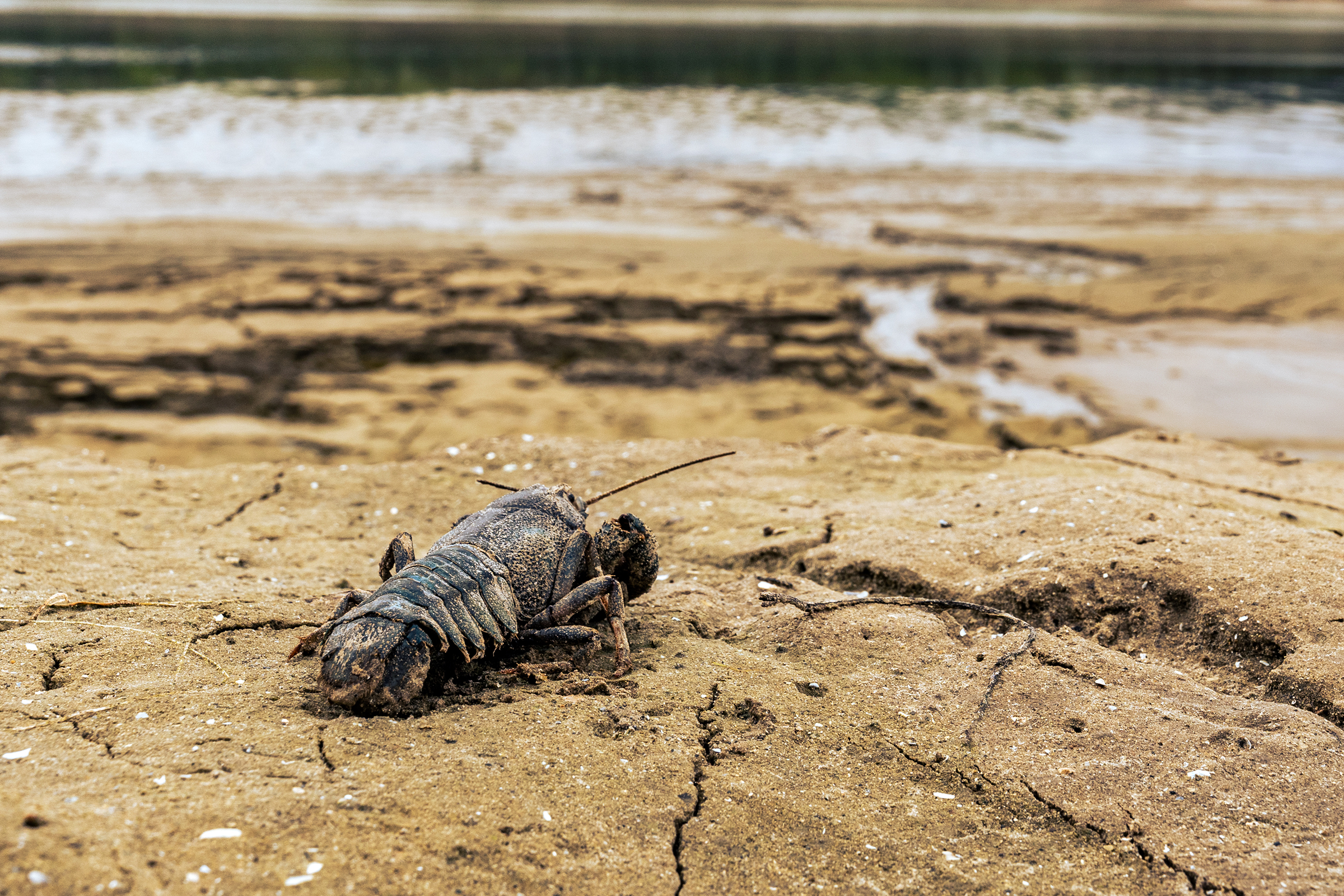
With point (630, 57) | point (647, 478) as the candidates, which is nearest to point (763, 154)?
point (630, 57)

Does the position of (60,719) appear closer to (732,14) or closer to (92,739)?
(92,739)

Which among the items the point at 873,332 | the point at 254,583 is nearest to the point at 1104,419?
the point at 873,332

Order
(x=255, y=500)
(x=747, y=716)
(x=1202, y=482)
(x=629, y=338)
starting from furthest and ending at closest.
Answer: (x=629, y=338)
(x=255, y=500)
(x=1202, y=482)
(x=747, y=716)

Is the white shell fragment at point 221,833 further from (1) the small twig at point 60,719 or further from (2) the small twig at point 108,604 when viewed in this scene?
(2) the small twig at point 108,604

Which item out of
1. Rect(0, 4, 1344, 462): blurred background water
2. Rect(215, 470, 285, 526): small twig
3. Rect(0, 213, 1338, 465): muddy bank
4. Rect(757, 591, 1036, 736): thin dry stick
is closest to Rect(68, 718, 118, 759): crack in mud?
Rect(215, 470, 285, 526): small twig

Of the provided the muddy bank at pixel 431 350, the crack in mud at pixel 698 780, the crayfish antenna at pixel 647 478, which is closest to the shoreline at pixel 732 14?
the muddy bank at pixel 431 350

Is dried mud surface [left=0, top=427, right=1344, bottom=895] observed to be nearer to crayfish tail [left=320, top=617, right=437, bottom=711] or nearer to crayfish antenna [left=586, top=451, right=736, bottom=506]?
crayfish tail [left=320, top=617, right=437, bottom=711]
